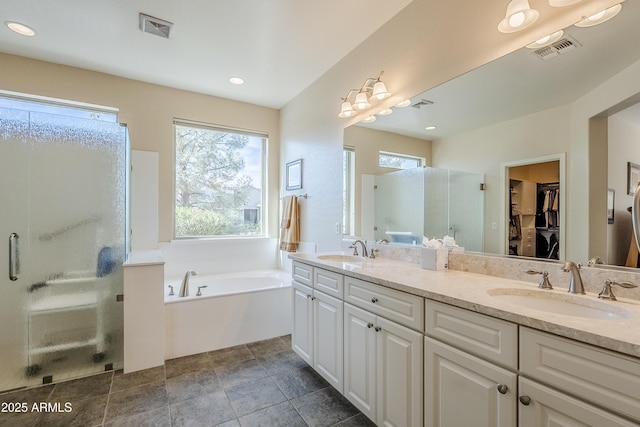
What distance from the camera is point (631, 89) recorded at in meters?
1.16

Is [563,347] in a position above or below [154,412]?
above

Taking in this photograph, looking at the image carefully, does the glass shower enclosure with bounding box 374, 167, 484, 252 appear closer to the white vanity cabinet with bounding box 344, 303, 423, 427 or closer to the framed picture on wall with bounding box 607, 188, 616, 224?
the framed picture on wall with bounding box 607, 188, 616, 224

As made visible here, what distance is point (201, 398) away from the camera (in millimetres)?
1968

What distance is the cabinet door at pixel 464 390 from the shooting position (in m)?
1.02

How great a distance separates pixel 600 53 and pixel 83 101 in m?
3.98

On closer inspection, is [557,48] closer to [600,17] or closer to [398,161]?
[600,17]

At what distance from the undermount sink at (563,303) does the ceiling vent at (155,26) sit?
2800mm

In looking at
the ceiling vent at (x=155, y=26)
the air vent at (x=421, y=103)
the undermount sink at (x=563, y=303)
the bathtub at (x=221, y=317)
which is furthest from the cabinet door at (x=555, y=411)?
the ceiling vent at (x=155, y=26)

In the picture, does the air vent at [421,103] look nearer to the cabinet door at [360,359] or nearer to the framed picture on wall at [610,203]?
the framed picture on wall at [610,203]

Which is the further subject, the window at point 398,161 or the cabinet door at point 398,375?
the window at point 398,161

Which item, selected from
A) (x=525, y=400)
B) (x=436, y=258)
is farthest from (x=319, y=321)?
(x=525, y=400)

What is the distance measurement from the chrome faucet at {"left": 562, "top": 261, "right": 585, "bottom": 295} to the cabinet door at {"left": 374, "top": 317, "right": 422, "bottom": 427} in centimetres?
65

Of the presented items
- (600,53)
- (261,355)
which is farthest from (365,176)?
(261,355)

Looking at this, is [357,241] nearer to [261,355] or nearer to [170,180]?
[261,355]
